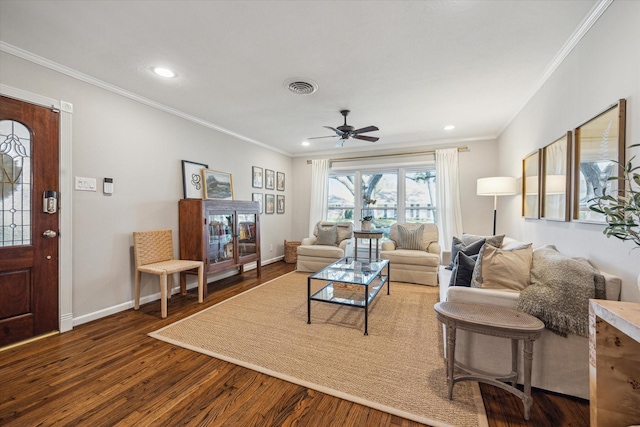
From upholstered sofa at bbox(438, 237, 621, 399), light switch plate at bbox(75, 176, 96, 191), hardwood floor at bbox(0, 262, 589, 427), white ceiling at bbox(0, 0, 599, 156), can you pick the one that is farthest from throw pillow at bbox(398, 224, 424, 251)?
light switch plate at bbox(75, 176, 96, 191)

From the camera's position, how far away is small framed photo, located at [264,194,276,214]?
17.9 ft

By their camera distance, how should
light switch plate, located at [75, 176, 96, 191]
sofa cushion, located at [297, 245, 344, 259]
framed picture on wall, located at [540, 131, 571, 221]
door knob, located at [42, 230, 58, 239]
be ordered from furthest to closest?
sofa cushion, located at [297, 245, 344, 259] < light switch plate, located at [75, 176, 96, 191] < door knob, located at [42, 230, 58, 239] < framed picture on wall, located at [540, 131, 571, 221]

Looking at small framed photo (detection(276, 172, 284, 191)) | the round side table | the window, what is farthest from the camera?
small framed photo (detection(276, 172, 284, 191))

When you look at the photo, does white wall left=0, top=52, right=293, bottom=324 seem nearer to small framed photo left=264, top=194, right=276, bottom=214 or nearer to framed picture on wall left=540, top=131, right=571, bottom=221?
small framed photo left=264, top=194, right=276, bottom=214

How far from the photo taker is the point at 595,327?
1.18 metres

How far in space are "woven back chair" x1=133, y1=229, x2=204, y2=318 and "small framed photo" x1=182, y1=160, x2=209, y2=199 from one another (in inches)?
26.0

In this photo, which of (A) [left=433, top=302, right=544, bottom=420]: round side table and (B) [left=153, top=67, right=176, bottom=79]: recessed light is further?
(B) [left=153, top=67, right=176, bottom=79]: recessed light

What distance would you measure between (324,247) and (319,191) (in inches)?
63.8

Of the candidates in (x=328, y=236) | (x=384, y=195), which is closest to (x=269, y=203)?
(x=328, y=236)

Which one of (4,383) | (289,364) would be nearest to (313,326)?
(289,364)

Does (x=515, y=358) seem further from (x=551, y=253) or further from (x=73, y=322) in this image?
(x=73, y=322)

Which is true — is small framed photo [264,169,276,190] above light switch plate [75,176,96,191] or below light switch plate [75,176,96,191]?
above

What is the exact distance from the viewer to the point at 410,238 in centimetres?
453

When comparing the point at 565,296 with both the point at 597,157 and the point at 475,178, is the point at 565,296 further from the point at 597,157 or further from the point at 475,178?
the point at 475,178
